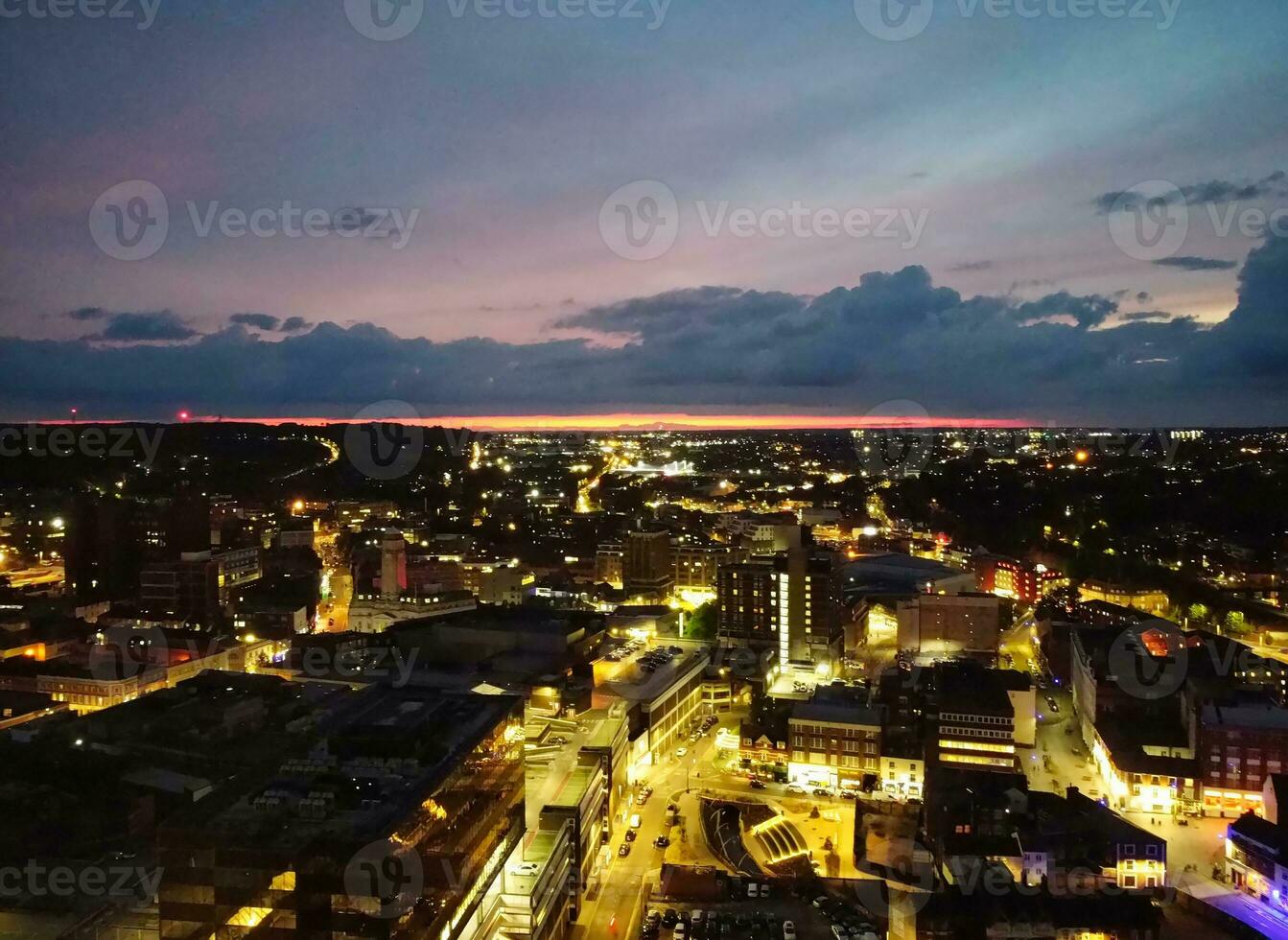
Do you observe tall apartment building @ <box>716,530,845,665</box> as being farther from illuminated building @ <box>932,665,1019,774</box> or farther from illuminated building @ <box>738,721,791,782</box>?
illuminated building @ <box>738,721,791,782</box>

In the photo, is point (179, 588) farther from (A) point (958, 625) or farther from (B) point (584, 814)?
(A) point (958, 625)

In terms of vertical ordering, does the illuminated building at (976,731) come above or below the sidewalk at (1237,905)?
above

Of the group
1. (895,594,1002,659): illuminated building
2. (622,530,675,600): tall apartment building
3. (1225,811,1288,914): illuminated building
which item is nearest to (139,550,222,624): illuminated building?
(622,530,675,600): tall apartment building

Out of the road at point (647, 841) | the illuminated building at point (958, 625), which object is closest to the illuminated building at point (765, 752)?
the road at point (647, 841)

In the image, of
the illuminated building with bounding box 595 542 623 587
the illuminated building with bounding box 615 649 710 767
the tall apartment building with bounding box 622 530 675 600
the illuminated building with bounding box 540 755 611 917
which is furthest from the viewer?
the illuminated building with bounding box 595 542 623 587

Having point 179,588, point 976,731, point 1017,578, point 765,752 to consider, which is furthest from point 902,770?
point 179,588

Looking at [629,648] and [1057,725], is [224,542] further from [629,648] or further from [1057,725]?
[1057,725]

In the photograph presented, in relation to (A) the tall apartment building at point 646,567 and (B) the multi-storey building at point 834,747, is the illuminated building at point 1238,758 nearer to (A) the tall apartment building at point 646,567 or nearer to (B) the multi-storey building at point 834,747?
(B) the multi-storey building at point 834,747

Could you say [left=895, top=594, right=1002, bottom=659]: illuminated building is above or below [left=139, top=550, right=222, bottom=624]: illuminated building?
below

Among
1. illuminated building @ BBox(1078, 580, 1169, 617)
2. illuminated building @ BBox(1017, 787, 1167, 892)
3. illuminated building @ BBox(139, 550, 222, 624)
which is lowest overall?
illuminated building @ BBox(1078, 580, 1169, 617)
